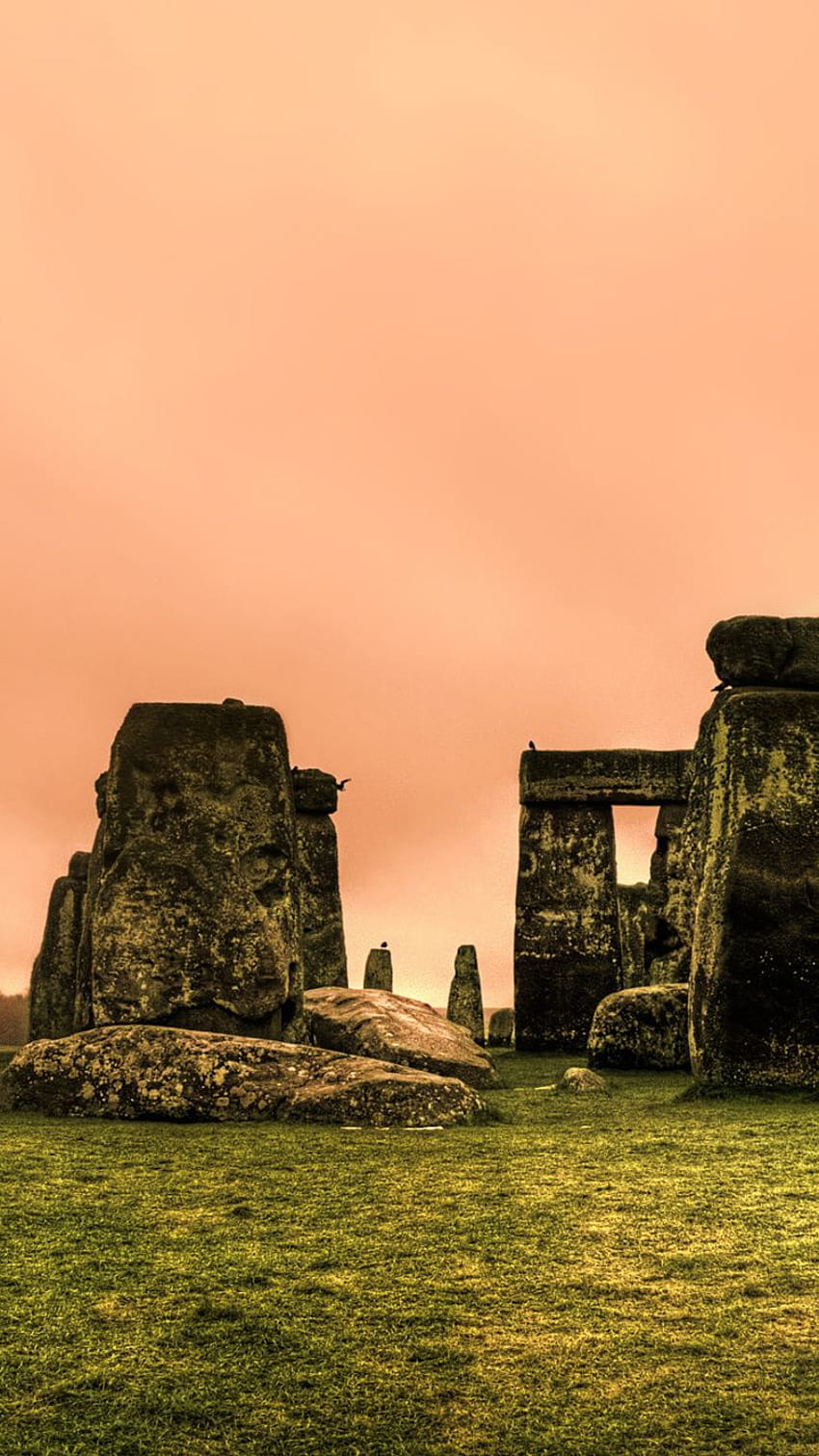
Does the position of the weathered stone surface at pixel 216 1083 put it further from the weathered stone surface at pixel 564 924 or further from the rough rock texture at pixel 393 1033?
the weathered stone surface at pixel 564 924

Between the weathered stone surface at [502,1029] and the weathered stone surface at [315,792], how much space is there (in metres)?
4.69

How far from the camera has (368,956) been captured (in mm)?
20984

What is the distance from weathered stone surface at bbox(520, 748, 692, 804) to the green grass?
9419 millimetres

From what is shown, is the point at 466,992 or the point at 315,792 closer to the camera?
the point at 315,792

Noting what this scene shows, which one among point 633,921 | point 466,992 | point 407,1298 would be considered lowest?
point 407,1298

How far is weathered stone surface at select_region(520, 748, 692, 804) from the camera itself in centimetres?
1501

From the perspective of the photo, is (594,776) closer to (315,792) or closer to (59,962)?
(315,792)

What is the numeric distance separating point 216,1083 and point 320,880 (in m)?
10.0

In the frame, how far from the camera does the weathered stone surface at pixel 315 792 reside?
16594mm

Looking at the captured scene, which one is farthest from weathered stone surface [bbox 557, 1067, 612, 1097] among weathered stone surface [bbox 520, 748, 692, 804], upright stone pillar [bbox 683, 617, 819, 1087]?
weathered stone surface [bbox 520, 748, 692, 804]

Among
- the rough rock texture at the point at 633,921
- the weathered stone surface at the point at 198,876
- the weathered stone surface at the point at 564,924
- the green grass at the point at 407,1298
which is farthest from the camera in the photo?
the rough rock texture at the point at 633,921

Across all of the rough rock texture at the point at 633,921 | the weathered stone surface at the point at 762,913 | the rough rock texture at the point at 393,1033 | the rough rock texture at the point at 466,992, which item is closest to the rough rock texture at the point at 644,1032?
the rough rock texture at the point at 393,1033

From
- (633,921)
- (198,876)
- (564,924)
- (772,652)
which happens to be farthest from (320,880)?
(772,652)

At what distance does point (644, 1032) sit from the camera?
33.3 ft
